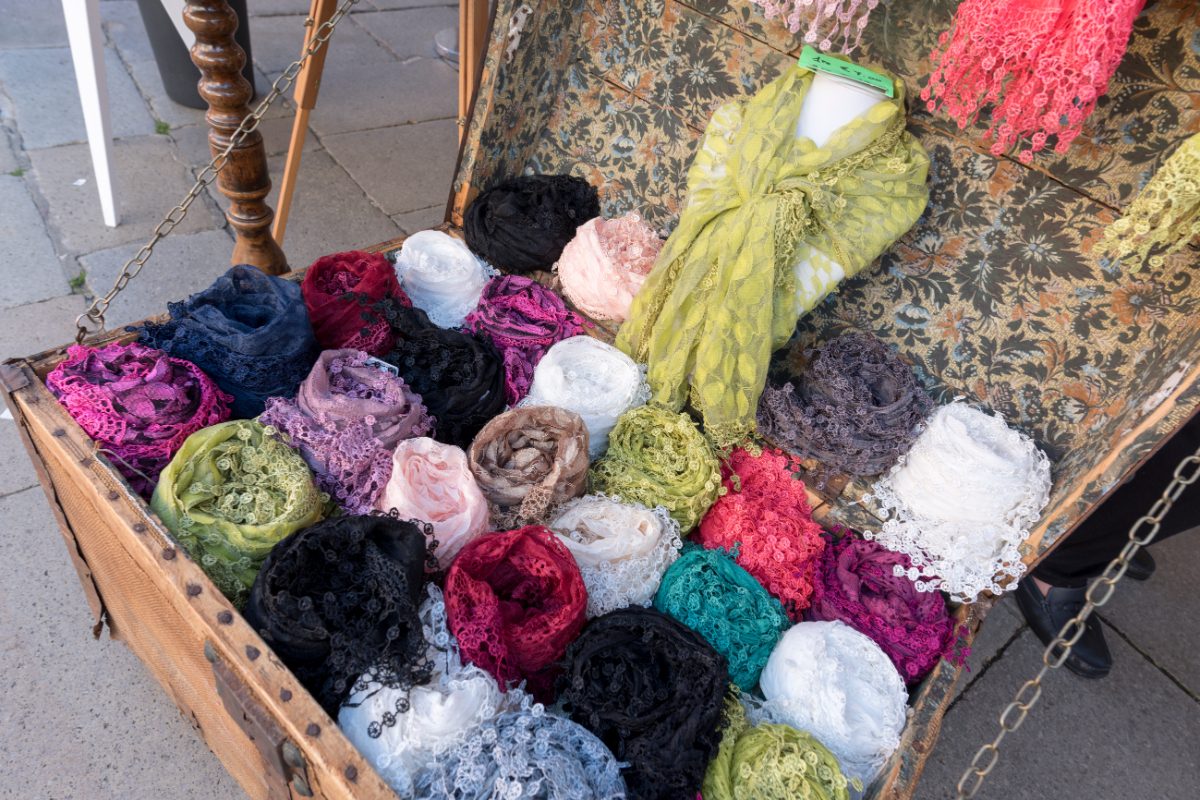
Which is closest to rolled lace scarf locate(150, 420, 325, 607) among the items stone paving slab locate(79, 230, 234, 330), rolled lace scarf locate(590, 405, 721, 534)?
rolled lace scarf locate(590, 405, 721, 534)

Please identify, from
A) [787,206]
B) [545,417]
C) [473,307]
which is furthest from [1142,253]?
[473,307]

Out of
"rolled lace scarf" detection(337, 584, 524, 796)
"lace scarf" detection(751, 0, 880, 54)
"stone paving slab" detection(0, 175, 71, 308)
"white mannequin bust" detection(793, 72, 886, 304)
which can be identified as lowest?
"stone paving slab" detection(0, 175, 71, 308)

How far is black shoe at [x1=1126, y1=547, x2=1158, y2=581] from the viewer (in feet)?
7.73

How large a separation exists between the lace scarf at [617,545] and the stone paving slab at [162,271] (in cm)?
185

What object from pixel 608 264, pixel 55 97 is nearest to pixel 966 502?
pixel 608 264

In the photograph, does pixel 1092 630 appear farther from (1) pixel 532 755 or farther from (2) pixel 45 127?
(2) pixel 45 127

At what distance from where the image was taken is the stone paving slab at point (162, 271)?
2547 millimetres

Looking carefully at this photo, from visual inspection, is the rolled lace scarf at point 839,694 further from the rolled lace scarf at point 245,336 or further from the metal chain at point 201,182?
the metal chain at point 201,182

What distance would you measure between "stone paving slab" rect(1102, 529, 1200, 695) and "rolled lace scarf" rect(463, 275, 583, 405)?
1.85m

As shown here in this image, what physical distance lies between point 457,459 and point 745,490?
1.92 ft

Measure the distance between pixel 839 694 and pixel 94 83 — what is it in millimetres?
2708

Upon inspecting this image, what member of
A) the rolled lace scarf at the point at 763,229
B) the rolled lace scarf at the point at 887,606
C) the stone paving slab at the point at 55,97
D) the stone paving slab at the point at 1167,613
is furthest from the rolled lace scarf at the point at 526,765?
the stone paving slab at the point at 55,97

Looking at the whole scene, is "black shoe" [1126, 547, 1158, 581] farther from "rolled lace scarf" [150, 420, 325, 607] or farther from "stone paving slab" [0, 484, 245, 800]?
"stone paving slab" [0, 484, 245, 800]

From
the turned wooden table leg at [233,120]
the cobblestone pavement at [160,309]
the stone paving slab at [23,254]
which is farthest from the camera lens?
the stone paving slab at [23,254]
